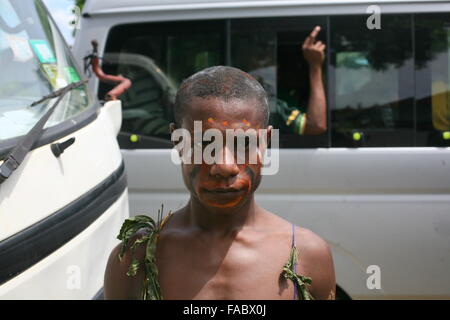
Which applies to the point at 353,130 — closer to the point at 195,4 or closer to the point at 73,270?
the point at 195,4

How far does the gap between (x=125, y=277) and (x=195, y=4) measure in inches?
94.6

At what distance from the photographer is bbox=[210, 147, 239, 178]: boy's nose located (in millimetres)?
1460

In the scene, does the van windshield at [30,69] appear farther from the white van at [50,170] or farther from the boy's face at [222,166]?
the boy's face at [222,166]

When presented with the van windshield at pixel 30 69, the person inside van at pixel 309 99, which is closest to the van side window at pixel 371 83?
the person inside van at pixel 309 99

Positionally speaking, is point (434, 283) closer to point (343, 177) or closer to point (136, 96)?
point (343, 177)

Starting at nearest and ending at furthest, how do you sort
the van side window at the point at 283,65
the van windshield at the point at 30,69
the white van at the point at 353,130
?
the van windshield at the point at 30,69 < the white van at the point at 353,130 < the van side window at the point at 283,65

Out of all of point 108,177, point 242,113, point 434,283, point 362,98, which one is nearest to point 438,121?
point 362,98

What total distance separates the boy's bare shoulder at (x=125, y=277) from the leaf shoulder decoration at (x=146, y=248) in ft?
0.04

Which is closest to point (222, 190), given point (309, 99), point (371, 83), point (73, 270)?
point (73, 270)

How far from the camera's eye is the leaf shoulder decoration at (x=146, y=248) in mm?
1536

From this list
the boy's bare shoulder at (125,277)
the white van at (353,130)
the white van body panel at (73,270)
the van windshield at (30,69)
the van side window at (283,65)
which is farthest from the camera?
the van side window at (283,65)

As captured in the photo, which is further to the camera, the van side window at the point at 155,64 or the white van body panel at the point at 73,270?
the van side window at the point at 155,64

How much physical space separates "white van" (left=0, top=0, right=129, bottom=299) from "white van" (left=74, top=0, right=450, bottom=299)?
77 centimetres

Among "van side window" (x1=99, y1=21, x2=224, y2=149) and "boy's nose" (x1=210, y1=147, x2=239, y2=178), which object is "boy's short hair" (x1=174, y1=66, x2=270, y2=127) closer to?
"boy's nose" (x1=210, y1=147, x2=239, y2=178)
